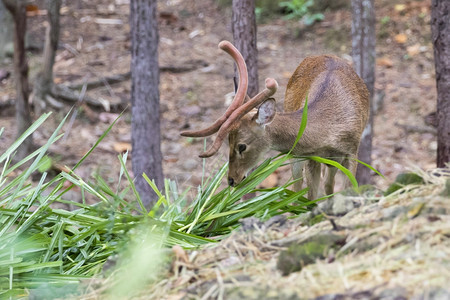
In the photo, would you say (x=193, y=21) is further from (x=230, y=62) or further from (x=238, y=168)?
(x=238, y=168)

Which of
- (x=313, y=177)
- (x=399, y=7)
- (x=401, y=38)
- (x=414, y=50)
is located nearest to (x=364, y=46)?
(x=313, y=177)

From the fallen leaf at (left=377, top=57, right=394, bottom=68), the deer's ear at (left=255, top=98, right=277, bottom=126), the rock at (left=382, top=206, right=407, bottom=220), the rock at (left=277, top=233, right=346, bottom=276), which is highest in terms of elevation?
the deer's ear at (left=255, top=98, right=277, bottom=126)

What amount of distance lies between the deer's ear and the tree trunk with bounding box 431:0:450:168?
201cm

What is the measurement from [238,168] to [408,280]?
2.67m

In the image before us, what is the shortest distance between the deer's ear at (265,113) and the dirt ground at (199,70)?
3953 millimetres

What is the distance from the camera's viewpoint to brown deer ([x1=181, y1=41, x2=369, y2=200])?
4586 mm

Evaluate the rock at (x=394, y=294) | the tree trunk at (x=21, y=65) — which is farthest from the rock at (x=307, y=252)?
the tree trunk at (x=21, y=65)

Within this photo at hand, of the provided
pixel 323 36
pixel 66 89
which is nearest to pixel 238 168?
pixel 66 89

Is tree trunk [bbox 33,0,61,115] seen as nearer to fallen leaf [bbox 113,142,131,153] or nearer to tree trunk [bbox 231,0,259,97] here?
fallen leaf [bbox 113,142,131,153]

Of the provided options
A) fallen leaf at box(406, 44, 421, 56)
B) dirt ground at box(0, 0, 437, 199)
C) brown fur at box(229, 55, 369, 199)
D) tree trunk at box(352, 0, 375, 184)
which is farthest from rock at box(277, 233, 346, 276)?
fallen leaf at box(406, 44, 421, 56)

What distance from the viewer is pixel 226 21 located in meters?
14.2

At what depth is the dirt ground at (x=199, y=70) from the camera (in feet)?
32.4

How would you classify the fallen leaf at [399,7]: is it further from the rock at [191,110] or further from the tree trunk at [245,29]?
the tree trunk at [245,29]

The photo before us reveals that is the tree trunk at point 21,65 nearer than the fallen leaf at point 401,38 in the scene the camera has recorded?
Yes
